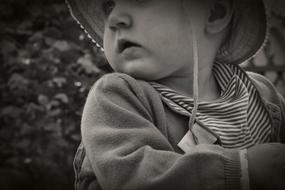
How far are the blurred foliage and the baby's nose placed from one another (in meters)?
1.98

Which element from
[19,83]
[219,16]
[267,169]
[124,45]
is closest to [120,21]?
[124,45]

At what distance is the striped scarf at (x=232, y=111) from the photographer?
4.73 ft

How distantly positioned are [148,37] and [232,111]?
36 centimetres

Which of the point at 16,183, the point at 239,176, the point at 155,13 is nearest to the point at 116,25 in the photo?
the point at 155,13

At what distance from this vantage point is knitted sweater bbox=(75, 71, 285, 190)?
1184mm

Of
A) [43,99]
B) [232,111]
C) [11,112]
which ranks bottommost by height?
[11,112]

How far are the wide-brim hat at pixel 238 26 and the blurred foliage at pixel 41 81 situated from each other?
1.64 meters

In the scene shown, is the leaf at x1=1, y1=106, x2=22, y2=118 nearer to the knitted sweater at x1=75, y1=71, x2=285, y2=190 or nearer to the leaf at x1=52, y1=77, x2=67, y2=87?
the leaf at x1=52, y1=77, x2=67, y2=87

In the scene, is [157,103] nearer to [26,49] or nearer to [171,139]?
[171,139]

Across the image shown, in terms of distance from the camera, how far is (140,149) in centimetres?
124

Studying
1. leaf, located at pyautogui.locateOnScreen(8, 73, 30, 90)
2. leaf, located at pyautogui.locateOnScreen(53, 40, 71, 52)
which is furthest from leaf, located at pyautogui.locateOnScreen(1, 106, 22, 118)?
leaf, located at pyautogui.locateOnScreen(53, 40, 71, 52)

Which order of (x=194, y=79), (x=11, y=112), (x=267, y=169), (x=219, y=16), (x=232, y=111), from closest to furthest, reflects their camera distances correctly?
1. (x=267, y=169)
2. (x=194, y=79)
3. (x=232, y=111)
4. (x=219, y=16)
5. (x=11, y=112)

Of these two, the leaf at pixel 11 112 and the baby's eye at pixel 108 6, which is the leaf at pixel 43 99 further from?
the baby's eye at pixel 108 6

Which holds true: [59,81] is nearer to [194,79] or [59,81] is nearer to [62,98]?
[62,98]
